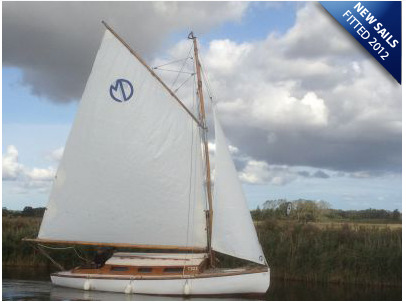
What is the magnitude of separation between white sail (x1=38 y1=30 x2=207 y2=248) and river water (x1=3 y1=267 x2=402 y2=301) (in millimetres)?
2457

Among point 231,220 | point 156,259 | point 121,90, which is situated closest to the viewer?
point 231,220

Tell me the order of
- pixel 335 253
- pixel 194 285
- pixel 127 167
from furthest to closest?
1. pixel 335 253
2. pixel 127 167
3. pixel 194 285

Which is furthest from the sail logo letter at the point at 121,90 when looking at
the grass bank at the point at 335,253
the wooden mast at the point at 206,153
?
the grass bank at the point at 335,253

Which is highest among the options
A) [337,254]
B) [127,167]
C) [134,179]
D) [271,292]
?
[127,167]

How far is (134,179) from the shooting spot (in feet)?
76.1

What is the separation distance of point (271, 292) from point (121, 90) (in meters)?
11.3

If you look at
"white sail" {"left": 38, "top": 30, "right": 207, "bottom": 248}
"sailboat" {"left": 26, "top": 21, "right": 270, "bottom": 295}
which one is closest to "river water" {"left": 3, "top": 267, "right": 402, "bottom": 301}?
"sailboat" {"left": 26, "top": 21, "right": 270, "bottom": 295}

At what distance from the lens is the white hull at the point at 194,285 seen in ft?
69.9

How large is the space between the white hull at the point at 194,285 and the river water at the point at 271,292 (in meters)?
0.31

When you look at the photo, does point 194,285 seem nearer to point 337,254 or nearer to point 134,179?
point 134,179

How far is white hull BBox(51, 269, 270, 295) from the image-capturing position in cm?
2131

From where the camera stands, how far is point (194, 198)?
2289cm

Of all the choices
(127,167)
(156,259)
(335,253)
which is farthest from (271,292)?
(127,167)

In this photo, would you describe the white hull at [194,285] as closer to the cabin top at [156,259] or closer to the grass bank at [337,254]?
the cabin top at [156,259]
